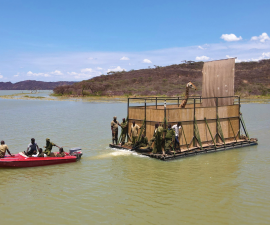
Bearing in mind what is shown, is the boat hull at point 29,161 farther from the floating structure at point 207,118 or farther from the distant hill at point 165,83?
the distant hill at point 165,83

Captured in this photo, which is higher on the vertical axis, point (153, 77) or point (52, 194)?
point (153, 77)

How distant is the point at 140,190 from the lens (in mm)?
11781

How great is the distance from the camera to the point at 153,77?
119188 millimetres

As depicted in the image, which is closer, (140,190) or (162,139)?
(140,190)

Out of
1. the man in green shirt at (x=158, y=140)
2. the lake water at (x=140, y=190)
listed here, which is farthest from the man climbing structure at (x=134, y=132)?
the man in green shirt at (x=158, y=140)

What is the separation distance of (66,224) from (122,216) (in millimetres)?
1849

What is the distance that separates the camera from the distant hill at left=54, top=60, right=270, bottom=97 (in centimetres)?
9203

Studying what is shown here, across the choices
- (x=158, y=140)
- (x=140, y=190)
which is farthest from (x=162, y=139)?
(x=140, y=190)

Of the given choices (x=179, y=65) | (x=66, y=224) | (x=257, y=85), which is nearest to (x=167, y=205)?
(x=66, y=224)

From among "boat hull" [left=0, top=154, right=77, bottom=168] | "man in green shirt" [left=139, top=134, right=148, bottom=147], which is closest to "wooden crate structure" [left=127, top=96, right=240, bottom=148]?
"man in green shirt" [left=139, top=134, right=148, bottom=147]

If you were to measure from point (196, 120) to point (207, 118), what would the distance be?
1148 millimetres

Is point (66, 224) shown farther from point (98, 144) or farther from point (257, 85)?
point (257, 85)

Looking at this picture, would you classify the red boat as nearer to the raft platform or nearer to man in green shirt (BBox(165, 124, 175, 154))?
the raft platform

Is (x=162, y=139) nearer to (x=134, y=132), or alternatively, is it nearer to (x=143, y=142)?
(x=143, y=142)
